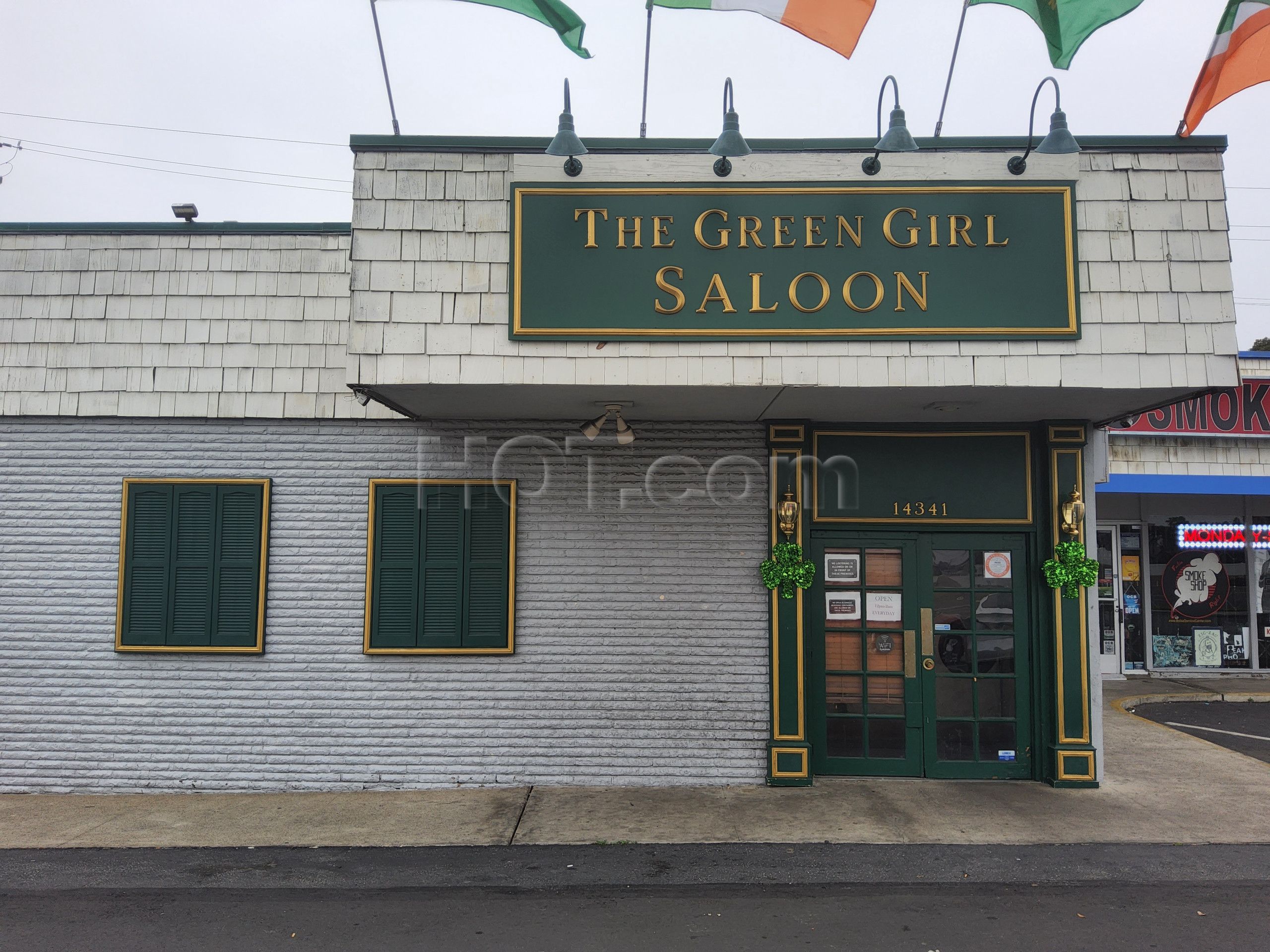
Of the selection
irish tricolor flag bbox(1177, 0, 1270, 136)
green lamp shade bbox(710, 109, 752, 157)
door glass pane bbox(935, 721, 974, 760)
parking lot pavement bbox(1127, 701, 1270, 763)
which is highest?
irish tricolor flag bbox(1177, 0, 1270, 136)

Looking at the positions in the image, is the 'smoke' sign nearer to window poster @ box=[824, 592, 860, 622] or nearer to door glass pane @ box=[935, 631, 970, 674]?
door glass pane @ box=[935, 631, 970, 674]

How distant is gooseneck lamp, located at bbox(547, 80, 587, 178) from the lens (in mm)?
6043

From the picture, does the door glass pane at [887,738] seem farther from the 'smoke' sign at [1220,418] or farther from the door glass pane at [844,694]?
the 'smoke' sign at [1220,418]

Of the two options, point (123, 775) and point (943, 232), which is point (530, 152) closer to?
point (943, 232)

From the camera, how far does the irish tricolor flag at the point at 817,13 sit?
616 centimetres

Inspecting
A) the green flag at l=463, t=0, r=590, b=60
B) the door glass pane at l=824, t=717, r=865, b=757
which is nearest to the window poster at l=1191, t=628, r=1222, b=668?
the door glass pane at l=824, t=717, r=865, b=757

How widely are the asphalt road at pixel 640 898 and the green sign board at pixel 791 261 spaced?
3.74m

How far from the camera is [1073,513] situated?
7086 mm

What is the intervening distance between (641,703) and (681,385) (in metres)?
2.86

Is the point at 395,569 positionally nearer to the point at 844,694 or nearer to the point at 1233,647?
the point at 844,694

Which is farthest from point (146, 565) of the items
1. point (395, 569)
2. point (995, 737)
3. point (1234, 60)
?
point (1234, 60)

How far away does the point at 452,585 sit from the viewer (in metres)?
7.28

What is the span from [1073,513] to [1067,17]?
3910 mm

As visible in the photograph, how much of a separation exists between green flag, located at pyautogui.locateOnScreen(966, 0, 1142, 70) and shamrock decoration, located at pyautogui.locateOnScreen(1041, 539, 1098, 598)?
3855mm
